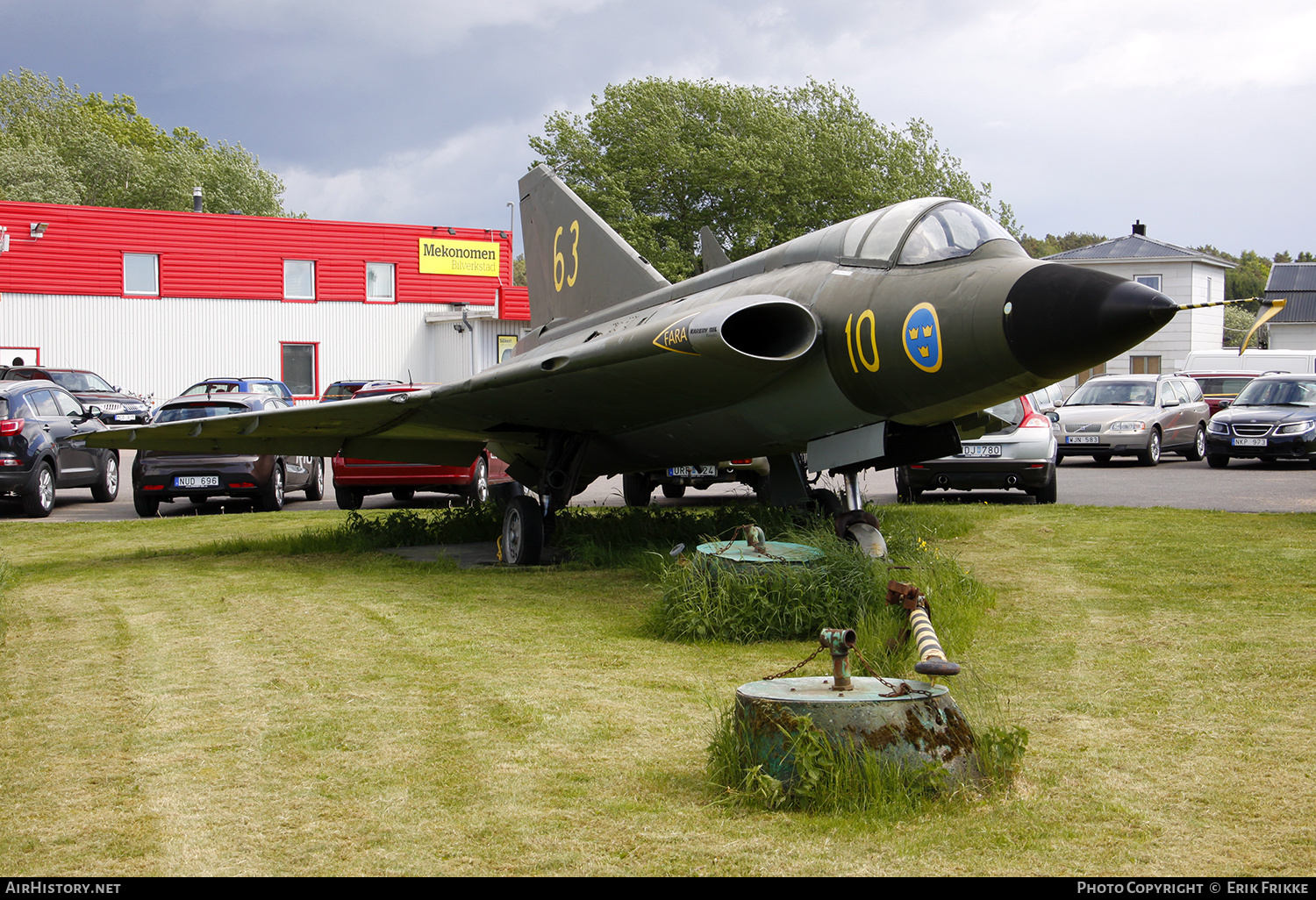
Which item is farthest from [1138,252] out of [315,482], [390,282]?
[315,482]

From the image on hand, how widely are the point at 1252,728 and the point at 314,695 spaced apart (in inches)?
160

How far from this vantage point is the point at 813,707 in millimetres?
3615

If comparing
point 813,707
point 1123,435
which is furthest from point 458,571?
point 1123,435

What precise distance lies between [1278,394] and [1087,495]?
8.14 meters

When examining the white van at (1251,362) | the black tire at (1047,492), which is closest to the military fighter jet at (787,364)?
the black tire at (1047,492)

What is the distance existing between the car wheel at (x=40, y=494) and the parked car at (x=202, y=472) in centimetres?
132

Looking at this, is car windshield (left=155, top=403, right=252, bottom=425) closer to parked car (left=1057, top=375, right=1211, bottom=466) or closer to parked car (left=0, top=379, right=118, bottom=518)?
parked car (left=0, top=379, right=118, bottom=518)

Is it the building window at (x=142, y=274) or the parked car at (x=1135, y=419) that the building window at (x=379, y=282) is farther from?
the parked car at (x=1135, y=419)

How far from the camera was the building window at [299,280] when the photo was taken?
129 ft

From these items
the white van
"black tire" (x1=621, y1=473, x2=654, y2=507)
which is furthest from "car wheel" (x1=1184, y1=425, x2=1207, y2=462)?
"black tire" (x1=621, y1=473, x2=654, y2=507)

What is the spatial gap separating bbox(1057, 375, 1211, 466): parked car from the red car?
39.5 feet

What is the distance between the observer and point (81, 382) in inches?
1128
